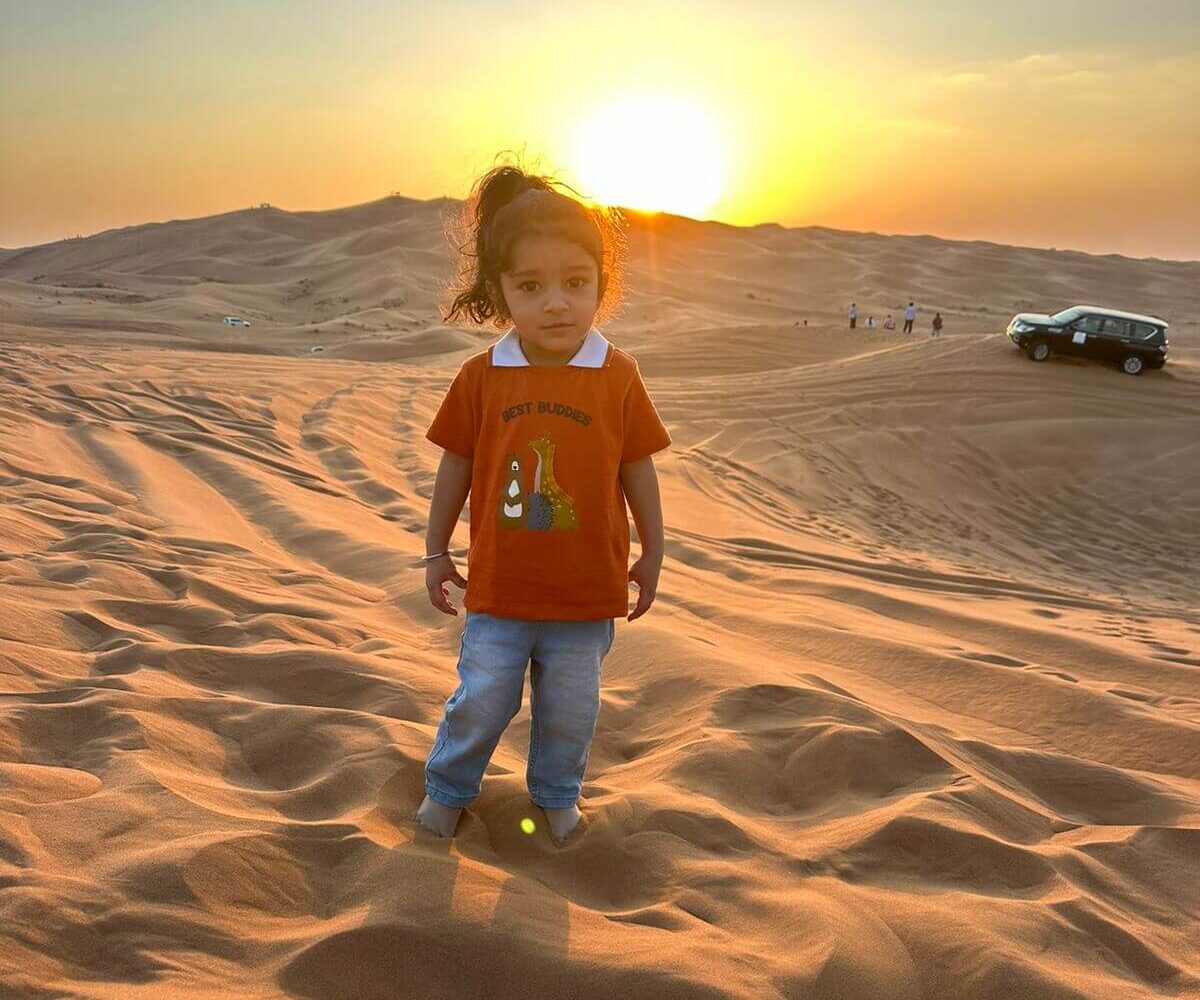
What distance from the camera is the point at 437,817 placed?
2307 millimetres

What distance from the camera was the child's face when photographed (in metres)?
2.31

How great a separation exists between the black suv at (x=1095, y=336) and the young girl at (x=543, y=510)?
15.1 meters

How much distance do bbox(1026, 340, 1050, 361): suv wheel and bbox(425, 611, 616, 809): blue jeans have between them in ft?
49.9

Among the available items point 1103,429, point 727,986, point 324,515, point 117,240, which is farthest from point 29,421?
point 117,240

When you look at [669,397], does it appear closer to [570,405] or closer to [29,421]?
[29,421]

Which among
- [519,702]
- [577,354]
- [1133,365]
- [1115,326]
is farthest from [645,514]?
[1115,326]

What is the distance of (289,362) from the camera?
46.3ft

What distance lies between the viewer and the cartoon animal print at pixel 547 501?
2.34 m

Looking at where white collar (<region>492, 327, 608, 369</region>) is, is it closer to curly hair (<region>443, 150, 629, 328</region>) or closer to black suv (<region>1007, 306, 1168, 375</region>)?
curly hair (<region>443, 150, 629, 328</region>)

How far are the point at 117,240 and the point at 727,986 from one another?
6313 centimetres

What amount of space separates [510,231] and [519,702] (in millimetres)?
1079

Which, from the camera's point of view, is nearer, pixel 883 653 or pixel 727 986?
pixel 727 986

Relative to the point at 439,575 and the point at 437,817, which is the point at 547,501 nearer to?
the point at 439,575

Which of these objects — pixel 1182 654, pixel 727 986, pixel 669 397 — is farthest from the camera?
pixel 669 397
